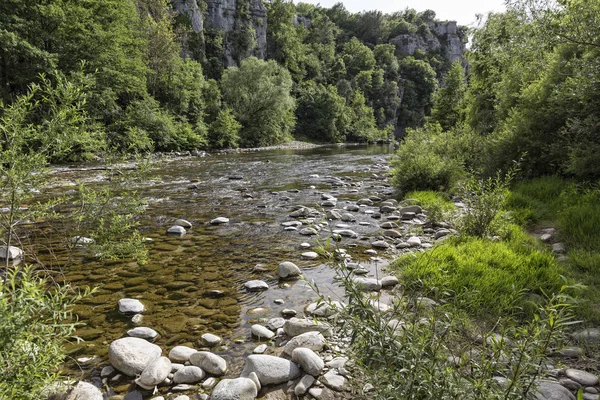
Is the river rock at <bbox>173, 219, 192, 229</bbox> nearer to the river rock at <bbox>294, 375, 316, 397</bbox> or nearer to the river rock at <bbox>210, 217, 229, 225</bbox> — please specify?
the river rock at <bbox>210, 217, 229, 225</bbox>

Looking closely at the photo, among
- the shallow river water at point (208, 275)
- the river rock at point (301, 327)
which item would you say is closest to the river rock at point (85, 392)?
the shallow river water at point (208, 275)

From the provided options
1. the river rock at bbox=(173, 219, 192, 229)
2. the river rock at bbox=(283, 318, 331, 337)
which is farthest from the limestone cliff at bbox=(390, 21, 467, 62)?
the river rock at bbox=(283, 318, 331, 337)

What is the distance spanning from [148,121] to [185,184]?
16846mm

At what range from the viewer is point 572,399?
2.50 meters

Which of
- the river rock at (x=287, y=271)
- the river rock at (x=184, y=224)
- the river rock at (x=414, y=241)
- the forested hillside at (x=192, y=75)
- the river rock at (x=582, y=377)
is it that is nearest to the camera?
the river rock at (x=582, y=377)

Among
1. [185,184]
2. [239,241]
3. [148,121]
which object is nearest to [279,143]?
[148,121]

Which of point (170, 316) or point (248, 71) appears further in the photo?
point (248, 71)

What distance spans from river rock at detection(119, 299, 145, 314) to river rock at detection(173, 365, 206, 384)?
1546 millimetres

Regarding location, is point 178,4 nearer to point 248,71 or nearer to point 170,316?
point 248,71

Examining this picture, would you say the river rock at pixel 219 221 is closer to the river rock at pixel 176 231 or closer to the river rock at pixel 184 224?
the river rock at pixel 184 224

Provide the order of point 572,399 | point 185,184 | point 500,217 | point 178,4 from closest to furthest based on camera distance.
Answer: point 572,399, point 500,217, point 185,184, point 178,4

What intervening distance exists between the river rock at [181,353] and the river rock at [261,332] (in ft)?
2.29

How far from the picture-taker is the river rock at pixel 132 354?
324 cm

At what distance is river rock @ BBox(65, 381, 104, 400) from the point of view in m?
2.75
